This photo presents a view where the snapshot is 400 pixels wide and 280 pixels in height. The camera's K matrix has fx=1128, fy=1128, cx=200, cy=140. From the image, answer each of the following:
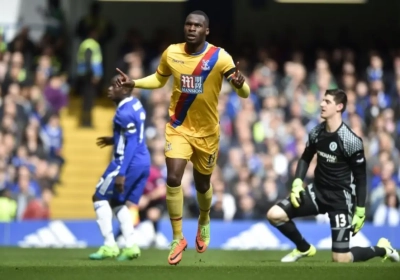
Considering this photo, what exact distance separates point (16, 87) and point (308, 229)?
7032 millimetres

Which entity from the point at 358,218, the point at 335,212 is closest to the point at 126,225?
the point at 335,212

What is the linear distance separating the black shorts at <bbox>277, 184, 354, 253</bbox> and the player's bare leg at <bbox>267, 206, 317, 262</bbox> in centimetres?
8

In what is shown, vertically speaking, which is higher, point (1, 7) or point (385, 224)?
point (1, 7)

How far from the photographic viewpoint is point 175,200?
1211 centimetres

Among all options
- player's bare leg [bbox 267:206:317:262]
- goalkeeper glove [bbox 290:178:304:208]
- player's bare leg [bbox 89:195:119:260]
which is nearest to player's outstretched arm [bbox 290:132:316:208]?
goalkeeper glove [bbox 290:178:304:208]

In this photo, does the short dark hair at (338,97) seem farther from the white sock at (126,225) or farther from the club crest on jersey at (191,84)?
the white sock at (126,225)

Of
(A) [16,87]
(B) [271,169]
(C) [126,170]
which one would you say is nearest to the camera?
(C) [126,170]

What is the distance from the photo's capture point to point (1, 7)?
24.6 meters

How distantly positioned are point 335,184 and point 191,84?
251cm

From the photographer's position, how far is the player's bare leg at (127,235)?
47.0ft

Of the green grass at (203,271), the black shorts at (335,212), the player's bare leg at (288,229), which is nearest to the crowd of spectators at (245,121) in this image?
the player's bare leg at (288,229)

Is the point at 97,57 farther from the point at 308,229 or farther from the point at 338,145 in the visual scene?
the point at 338,145

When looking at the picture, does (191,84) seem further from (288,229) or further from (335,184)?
(288,229)

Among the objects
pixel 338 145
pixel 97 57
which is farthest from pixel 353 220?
pixel 97 57
